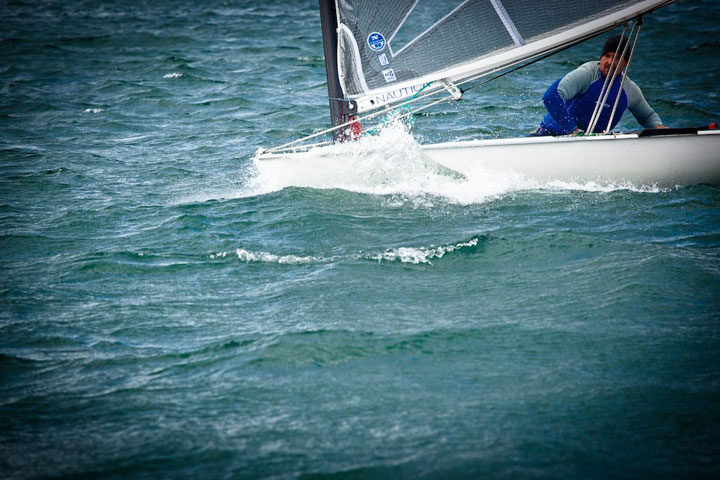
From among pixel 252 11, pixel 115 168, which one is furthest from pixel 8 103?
pixel 252 11

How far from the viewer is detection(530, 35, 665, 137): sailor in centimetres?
611

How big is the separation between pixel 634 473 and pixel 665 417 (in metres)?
0.45

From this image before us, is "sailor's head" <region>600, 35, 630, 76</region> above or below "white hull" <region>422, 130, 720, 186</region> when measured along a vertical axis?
above

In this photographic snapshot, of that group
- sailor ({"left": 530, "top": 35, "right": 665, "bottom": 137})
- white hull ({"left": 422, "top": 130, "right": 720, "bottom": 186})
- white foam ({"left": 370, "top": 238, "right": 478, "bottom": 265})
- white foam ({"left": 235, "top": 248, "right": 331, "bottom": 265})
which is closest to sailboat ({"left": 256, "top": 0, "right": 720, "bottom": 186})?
white hull ({"left": 422, "top": 130, "right": 720, "bottom": 186})

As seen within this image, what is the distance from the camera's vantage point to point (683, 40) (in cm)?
1267

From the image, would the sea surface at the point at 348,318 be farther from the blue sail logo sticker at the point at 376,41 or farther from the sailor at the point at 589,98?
the blue sail logo sticker at the point at 376,41

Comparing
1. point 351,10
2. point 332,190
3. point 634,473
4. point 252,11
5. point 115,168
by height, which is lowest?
point 634,473

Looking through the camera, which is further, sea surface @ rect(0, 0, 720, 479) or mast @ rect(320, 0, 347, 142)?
mast @ rect(320, 0, 347, 142)

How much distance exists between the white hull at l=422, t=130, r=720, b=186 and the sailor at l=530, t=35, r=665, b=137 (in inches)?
14.3

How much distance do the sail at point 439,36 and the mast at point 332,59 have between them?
0.11 m

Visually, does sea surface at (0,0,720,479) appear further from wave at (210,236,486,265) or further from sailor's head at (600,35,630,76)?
sailor's head at (600,35,630,76)

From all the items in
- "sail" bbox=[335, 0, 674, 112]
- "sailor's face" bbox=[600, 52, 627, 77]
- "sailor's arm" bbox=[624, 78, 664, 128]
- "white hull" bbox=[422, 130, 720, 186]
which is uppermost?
"sail" bbox=[335, 0, 674, 112]

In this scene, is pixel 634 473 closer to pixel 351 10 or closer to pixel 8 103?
pixel 351 10

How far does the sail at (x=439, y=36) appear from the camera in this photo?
5.74 m
